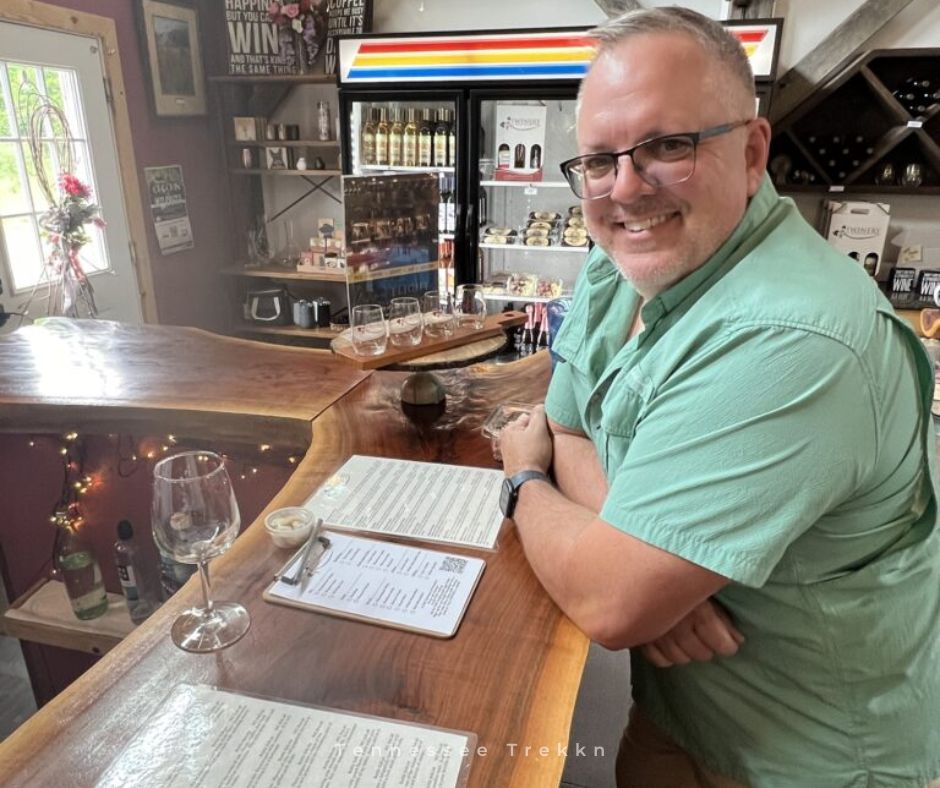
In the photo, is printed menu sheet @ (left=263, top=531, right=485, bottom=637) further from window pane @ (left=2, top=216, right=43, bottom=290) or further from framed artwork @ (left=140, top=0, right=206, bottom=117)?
framed artwork @ (left=140, top=0, right=206, bottom=117)

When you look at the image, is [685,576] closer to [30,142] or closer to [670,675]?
[670,675]

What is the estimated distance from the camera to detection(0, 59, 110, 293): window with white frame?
3.25m

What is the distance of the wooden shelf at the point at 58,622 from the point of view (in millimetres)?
1254

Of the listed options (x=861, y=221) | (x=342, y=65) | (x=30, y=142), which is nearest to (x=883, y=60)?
(x=861, y=221)

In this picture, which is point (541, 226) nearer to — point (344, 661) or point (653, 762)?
point (653, 762)

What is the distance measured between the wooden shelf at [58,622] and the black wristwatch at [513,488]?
663 millimetres

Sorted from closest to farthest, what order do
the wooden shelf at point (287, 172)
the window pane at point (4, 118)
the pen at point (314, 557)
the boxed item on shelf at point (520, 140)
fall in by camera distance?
the pen at point (314, 557) → the window pane at point (4, 118) → the boxed item on shelf at point (520, 140) → the wooden shelf at point (287, 172)

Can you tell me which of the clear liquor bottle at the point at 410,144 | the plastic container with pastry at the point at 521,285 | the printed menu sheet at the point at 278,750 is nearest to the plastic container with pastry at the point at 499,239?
the plastic container with pastry at the point at 521,285

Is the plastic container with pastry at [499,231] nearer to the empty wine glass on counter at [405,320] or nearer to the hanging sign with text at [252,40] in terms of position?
the hanging sign with text at [252,40]

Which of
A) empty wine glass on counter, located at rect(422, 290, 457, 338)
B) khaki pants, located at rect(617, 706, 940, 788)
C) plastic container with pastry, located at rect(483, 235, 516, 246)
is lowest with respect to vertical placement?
khaki pants, located at rect(617, 706, 940, 788)

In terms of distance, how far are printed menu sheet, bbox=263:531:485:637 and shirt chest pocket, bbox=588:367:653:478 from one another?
0.86ft

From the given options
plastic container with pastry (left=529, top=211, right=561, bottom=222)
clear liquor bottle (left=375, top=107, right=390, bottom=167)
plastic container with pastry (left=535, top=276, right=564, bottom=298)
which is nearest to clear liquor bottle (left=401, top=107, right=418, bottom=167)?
clear liquor bottle (left=375, top=107, right=390, bottom=167)

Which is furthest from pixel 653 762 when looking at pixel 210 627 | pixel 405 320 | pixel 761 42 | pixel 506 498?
pixel 761 42

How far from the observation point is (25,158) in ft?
11.0
